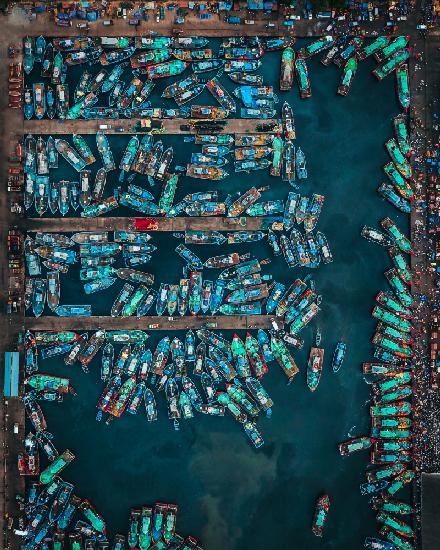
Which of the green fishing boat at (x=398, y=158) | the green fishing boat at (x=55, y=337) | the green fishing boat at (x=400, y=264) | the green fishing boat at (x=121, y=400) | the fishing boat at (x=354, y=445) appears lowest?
the fishing boat at (x=354, y=445)

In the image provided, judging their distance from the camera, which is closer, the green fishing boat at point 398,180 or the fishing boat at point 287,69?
the fishing boat at point 287,69

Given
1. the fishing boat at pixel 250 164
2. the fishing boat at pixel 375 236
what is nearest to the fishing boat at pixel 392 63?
the fishing boat at pixel 250 164

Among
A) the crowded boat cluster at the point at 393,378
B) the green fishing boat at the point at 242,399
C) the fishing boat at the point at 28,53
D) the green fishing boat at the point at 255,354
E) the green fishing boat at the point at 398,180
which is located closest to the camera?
the fishing boat at the point at 28,53

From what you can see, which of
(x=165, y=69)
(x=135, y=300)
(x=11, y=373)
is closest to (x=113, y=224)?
(x=135, y=300)

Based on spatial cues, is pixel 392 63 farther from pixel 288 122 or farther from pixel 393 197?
pixel 393 197

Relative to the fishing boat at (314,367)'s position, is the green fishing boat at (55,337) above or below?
above

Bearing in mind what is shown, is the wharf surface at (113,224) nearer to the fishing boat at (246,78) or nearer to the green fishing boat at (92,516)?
the fishing boat at (246,78)

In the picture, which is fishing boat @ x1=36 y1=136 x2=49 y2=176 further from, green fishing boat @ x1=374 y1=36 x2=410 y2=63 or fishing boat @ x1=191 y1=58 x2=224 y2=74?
green fishing boat @ x1=374 y1=36 x2=410 y2=63
